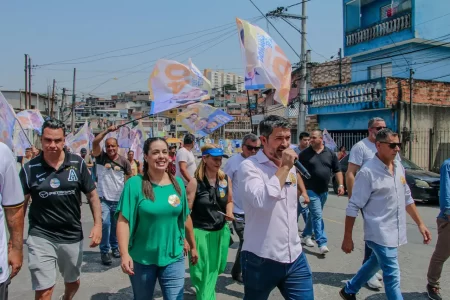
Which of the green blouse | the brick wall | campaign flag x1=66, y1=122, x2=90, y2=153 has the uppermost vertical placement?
the brick wall

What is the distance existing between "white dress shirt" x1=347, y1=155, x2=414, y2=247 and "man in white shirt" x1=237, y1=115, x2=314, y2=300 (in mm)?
1189

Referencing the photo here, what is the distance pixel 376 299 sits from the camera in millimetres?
4598

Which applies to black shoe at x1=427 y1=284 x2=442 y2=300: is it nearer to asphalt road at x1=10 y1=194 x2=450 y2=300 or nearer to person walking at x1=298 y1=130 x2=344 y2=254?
asphalt road at x1=10 y1=194 x2=450 y2=300

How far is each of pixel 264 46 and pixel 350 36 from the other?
19.0 meters

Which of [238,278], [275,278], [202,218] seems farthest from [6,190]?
[238,278]

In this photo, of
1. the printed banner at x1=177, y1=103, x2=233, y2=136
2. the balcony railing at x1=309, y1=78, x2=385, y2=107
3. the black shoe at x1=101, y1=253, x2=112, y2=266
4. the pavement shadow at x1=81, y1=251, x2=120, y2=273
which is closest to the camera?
the pavement shadow at x1=81, y1=251, x2=120, y2=273

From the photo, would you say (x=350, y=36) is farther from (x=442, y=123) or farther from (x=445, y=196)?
(x=445, y=196)

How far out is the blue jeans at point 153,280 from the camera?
10.9ft

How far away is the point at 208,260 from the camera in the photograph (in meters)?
4.27

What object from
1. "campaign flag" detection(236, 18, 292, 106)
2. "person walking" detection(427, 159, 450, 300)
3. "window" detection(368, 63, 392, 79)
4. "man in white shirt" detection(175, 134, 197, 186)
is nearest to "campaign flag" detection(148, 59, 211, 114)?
"man in white shirt" detection(175, 134, 197, 186)

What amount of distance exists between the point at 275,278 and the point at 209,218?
4.79ft

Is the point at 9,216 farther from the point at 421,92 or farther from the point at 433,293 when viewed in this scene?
the point at 421,92

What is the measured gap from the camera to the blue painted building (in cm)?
1972

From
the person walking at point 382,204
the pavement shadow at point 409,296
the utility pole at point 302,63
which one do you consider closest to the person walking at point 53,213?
the person walking at point 382,204
